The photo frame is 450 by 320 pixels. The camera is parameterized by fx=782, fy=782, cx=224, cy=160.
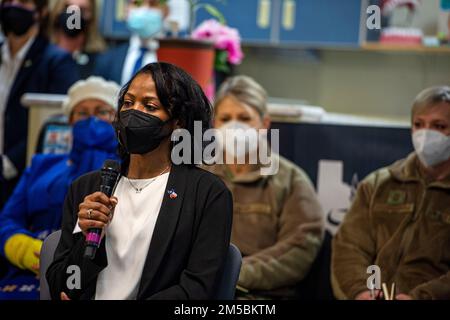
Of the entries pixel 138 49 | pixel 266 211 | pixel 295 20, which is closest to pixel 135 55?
pixel 138 49

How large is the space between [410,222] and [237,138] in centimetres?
67

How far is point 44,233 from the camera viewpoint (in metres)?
2.68

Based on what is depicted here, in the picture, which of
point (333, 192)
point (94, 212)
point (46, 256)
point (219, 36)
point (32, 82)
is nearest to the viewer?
point (94, 212)

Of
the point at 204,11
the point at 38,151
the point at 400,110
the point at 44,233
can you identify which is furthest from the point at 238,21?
the point at 44,233

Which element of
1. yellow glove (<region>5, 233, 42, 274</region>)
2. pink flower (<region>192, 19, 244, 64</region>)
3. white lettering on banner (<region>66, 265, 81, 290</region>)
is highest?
pink flower (<region>192, 19, 244, 64</region>)

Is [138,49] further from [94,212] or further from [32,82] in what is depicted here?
[94,212]

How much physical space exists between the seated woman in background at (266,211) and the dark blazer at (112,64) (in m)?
1.13

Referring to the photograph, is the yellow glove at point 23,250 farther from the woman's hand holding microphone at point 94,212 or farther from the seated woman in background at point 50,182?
the woman's hand holding microphone at point 94,212

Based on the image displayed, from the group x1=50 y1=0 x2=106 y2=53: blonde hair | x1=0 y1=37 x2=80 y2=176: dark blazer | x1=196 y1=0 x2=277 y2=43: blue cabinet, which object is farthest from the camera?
x1=196 y1=0 x2=277 y2=43: blue cabinet

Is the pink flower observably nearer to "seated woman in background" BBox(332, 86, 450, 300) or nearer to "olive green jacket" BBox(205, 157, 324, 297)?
"olive green jacket" BBox(205, 157, 324, 297)

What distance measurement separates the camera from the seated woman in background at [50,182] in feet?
8.58

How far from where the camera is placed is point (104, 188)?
173cm

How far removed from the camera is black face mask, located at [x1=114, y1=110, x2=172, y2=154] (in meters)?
1.74

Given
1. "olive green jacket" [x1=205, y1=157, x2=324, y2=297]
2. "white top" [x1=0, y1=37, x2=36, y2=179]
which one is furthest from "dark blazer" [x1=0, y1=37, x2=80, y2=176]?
"olive green jacket" [x1=205, y1=157, x2=324, y2=297]
